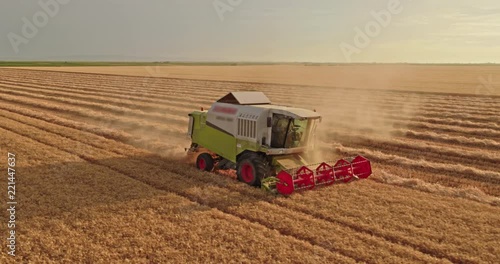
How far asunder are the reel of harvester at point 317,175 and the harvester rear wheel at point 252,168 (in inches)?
12.3

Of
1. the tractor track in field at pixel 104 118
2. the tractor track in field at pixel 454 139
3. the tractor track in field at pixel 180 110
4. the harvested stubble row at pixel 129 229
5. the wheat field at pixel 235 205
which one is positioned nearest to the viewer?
the harvested stubble row at pixel 129 229

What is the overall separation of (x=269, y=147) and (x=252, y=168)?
0.71 m

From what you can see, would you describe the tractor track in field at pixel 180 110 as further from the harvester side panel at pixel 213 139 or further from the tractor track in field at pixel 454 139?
the harvester side panel at pixel 213 139

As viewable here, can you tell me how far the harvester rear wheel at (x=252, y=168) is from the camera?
1074 centimetres

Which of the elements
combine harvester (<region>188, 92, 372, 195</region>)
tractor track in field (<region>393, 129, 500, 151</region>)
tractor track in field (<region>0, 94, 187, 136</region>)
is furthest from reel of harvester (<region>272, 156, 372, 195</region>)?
tractor track in field (<region>0, 94, 187, 136</region>)

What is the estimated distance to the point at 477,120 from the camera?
22.4 metres

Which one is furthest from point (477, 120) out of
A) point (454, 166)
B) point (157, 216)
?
point (157, 216)

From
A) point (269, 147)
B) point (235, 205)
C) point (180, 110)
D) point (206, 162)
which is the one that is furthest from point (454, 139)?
point (180, 110)

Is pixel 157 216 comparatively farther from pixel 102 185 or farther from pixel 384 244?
pixel 384 244

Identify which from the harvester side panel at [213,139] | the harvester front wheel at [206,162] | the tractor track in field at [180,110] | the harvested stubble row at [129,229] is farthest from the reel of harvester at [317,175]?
the tractor track in field at [180,110]

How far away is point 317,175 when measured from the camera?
429 inches

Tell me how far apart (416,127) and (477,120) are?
13.3 ft

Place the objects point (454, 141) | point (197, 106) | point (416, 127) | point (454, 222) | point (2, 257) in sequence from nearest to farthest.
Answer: point (2, 257), point (454, 222), point (454, 141), point (416, 127), point (197, 106)

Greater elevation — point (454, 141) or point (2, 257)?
point (454, 141)
